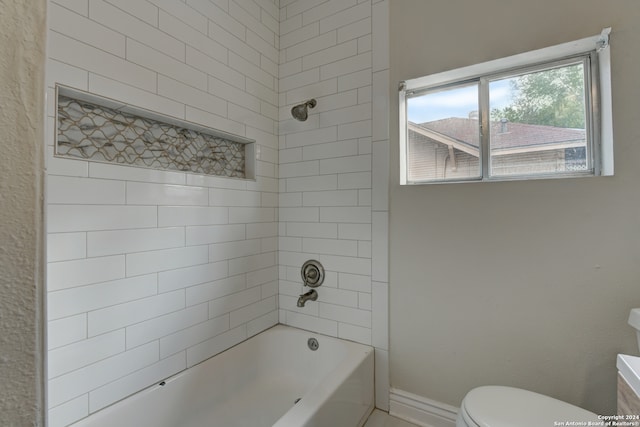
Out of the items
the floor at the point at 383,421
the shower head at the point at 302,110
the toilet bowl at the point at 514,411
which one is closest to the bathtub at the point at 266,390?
the floor at the point at 383,421

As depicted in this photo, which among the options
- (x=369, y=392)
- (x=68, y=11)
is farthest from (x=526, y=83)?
(x=68, y=11)

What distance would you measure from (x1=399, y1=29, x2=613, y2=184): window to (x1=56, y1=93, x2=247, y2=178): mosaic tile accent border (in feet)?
3.78

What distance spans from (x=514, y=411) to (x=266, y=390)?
137cm

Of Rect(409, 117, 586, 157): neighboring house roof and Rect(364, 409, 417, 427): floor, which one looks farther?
Rect(364, 409, 417, 427): floor

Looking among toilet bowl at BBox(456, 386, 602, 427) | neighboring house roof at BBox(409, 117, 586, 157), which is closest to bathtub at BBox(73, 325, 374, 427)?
toilet bowl at BBox(456, 386, 602, 427)

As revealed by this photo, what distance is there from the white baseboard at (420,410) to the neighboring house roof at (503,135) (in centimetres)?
140

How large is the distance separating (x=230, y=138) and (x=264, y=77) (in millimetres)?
541

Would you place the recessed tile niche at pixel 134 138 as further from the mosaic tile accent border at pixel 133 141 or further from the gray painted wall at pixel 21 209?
the gray painted wall at pixel 21 209

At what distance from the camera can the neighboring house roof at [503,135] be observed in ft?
4.64

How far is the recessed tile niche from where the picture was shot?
1.16 m

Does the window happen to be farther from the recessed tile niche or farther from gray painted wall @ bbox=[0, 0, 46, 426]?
gray painted wall @ bbox=[0, 0, 46, 426]

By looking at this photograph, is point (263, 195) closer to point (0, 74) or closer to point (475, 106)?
point (475, 106)

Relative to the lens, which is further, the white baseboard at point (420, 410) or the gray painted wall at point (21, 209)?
the white baseboard at point (420, 410)

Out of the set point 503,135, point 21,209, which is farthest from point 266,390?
point 503,135
